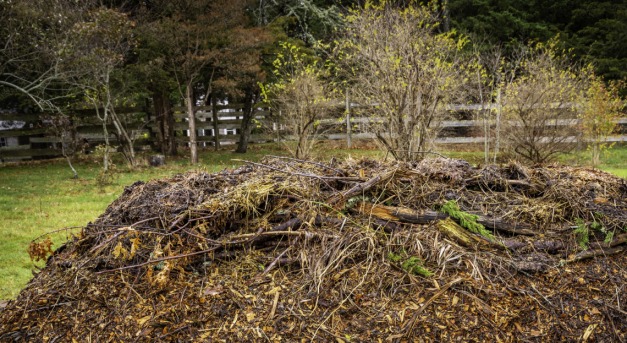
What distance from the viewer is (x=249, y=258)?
2576 millimetres

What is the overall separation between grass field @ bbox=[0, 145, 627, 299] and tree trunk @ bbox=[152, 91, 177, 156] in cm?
82

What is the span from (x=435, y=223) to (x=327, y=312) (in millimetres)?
918

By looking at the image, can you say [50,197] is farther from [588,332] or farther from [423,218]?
[588,332]

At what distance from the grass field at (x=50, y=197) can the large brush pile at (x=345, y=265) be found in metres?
0.62

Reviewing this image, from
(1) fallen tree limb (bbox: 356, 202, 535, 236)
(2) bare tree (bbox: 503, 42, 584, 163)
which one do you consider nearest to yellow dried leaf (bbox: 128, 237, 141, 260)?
(1) fallen tree limb (bbox: 356, 202, 535, 236)

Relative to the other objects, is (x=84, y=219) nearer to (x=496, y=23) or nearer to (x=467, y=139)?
(x=467, y=139)

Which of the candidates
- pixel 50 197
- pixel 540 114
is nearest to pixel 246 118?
pixel 50 197

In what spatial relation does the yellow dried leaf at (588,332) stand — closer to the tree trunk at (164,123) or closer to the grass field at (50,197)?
the grass field at (50,197)

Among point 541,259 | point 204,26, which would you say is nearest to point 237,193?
point 541,259

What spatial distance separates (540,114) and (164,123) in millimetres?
11154

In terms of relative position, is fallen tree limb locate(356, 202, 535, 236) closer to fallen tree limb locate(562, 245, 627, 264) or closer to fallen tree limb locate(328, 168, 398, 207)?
fallen tree limb locate(328, 168, 398, 207)

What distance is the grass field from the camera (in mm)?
5113

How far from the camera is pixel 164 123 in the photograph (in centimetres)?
1491

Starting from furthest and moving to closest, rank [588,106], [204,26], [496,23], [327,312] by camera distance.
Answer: [496,23] → [204,26] → [588,106] → [327,312]
